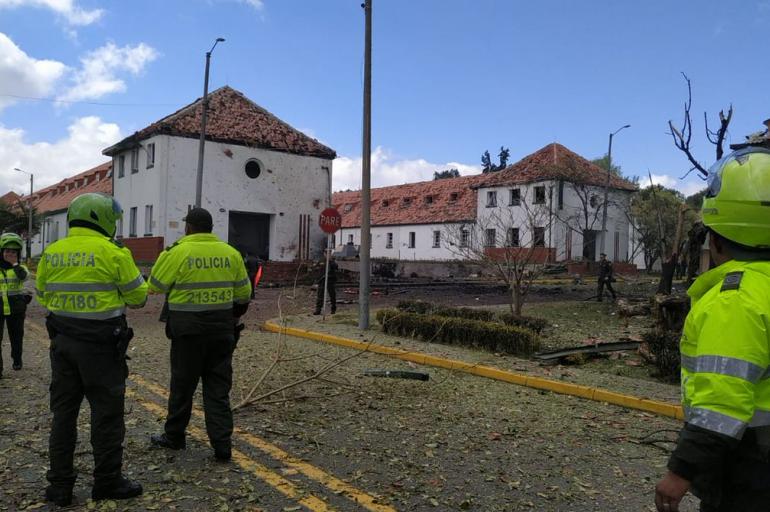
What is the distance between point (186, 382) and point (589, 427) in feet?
13.0

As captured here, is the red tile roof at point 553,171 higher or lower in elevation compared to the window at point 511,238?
higher

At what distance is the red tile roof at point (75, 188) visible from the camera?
39.9 meters

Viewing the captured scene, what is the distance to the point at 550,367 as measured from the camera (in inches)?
357

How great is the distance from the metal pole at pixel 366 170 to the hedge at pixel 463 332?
0.53m

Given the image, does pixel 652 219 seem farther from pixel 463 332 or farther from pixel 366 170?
pixel 463 332

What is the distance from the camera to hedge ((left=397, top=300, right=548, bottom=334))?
11.4 m

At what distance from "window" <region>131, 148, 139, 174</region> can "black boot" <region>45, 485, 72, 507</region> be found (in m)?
29.3

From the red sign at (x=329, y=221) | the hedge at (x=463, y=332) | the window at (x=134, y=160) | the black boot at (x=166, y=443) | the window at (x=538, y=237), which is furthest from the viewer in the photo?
the window at (x=134, y=160)

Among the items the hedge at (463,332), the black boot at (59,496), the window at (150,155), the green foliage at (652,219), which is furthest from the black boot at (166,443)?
the green foliage at (652,219)

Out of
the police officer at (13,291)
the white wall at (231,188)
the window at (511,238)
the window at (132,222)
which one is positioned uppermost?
the white wall at (231,188)

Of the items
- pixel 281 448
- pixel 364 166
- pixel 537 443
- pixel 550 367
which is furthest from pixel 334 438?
pixel 364 166

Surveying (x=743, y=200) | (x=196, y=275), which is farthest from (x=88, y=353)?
(x=743, y=200)

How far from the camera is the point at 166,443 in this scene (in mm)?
4934

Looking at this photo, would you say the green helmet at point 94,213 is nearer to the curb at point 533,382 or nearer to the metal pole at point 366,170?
the curb at point 533,382
